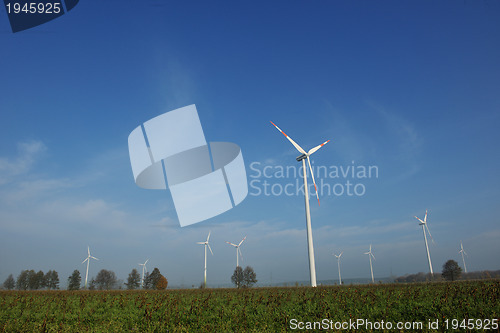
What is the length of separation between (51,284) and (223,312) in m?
169

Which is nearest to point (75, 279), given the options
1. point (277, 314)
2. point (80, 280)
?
point (80, 280)

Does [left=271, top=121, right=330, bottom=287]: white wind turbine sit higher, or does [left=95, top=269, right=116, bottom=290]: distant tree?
[left=271, top=121, right=330, bottom=287]: white wind turbine

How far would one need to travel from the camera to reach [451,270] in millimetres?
90062

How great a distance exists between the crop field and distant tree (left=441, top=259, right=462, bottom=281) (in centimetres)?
8621

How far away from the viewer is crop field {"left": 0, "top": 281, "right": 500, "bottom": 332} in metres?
14.4

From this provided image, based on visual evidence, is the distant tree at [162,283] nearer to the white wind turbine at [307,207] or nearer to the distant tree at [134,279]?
the distant tree at [134,279]

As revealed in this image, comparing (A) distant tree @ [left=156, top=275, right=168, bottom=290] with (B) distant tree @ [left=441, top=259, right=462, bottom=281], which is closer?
(B) distant tree @ [left=441, top=259, right=462, bottom=281]

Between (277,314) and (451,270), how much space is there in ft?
311

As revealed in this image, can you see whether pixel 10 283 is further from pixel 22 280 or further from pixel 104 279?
pixel 104 279

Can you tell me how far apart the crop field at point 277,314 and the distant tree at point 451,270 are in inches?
3394

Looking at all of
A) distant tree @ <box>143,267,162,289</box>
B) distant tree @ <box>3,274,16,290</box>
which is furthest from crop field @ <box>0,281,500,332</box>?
distant tree @ <box>3,274,16,290</box>

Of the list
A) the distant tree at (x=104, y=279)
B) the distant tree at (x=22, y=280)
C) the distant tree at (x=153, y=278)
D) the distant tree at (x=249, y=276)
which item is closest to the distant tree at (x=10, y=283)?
the distant tree at (x=22, y=280)

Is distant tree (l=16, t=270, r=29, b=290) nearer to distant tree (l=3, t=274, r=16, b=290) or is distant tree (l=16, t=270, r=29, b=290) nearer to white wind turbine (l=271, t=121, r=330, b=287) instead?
distant tree (l=3, t=274, r=16, b=290)

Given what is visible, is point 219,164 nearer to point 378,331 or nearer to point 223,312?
point 223,312
